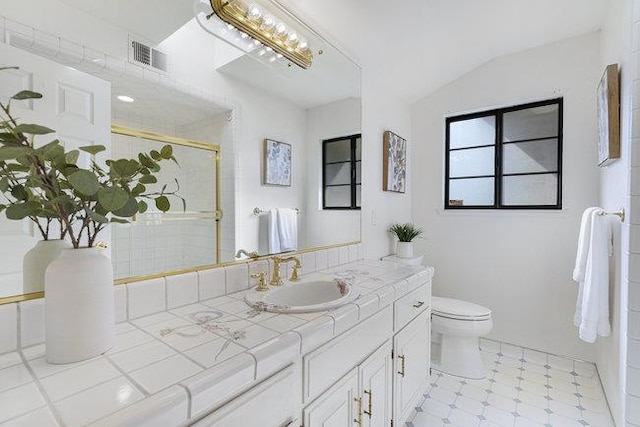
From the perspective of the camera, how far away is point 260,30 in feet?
4.72

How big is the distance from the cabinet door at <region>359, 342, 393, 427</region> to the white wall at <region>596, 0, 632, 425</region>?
3.37 feet

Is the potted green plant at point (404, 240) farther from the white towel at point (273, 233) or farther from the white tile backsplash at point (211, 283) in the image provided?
the white tile backsplash at point (211, 283)

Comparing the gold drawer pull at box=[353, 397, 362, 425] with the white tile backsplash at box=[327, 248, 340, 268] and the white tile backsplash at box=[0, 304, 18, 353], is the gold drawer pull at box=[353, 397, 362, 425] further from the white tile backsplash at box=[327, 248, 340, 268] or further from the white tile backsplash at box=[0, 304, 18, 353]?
the white tile backsplash at box=[0, 304, 18, 353]

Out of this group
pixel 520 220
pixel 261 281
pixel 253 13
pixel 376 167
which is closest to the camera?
pixel 261 281

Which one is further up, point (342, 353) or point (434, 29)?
point (434, 29)

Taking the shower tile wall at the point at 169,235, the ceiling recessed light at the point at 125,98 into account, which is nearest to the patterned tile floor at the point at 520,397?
the shower tile wall at the point at 169,235

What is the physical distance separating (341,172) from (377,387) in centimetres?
124

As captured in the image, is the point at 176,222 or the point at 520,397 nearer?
the point at 176,222

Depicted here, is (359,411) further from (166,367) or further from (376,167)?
(376,167)

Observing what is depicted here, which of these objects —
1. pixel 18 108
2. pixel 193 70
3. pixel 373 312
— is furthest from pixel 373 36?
pixel 18 108

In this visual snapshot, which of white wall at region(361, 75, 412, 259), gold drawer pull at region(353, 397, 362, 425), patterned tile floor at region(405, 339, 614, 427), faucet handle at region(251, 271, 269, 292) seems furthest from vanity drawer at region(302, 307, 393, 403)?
white wall at region(361, 75, 412, 259)

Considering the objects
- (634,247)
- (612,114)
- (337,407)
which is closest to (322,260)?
(337,407)

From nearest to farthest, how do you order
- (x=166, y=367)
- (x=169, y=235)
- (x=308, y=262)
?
(x=166, y=367) → (x=169, y=235) → (x=308, y=262)

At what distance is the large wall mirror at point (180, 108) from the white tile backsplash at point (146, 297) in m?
0.04
